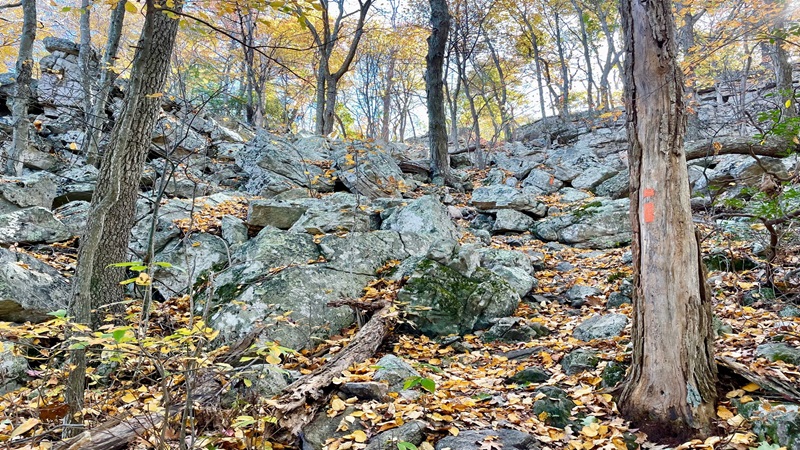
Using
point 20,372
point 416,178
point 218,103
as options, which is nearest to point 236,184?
point 416,178

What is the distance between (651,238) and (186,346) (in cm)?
297

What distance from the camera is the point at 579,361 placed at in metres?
3.62

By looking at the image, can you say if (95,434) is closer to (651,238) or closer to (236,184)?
(651,238)

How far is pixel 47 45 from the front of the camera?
12.7m

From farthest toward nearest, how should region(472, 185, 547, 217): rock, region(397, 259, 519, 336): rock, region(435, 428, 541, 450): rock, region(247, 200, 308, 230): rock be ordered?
region(472, 185, 547, 217): rock < region(247, 200, 308, 230): rock < region(397, 259, 519, 336): rock < region(435, 428, 541, 450): rock

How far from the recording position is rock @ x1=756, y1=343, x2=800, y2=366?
3115mm

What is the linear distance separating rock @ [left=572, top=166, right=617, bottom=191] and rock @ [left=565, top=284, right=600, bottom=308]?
19.2 ft

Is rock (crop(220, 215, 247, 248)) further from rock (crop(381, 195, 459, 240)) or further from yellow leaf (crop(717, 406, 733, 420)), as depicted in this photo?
yellow leaf (crop(717, 406, 733, 420))

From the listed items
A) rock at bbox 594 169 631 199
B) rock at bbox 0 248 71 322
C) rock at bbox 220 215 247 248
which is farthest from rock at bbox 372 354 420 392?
rock at bbox 594 169 631 199

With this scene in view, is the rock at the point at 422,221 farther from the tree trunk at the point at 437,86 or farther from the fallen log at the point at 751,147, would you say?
the tree trunk at the point at 437,86

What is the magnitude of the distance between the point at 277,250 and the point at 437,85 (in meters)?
7.75

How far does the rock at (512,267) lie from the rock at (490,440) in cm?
288

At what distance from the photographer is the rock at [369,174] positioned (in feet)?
31.1

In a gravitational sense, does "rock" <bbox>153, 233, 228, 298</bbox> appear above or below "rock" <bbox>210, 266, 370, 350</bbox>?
above
